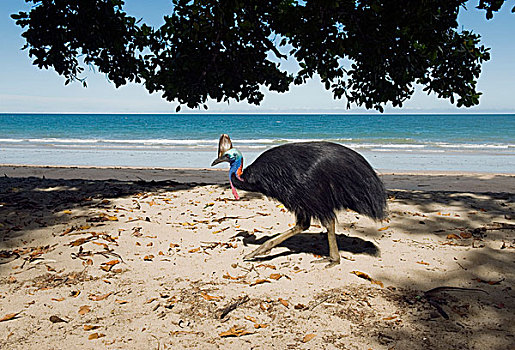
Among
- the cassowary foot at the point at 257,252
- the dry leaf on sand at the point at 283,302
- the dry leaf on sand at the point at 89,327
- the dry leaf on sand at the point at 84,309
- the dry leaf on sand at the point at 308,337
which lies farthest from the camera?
the cassowary foot at the point at 257,252

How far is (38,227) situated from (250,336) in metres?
3.33

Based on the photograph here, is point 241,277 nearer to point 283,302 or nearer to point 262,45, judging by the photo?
point 283,302

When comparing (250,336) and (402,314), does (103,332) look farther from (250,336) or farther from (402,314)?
(402,314)

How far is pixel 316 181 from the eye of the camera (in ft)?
12.2

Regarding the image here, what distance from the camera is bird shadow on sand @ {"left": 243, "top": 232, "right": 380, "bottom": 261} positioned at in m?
4.46

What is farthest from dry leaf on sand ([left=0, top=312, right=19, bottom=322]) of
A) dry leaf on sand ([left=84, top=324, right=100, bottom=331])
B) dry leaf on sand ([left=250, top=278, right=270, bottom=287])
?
dry leaf on sand ([left=250, top=278, right=270, bottom=287])

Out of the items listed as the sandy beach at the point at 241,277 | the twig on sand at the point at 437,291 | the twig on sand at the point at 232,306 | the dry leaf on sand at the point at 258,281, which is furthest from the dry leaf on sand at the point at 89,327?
the twig on sand at the point at 437,291

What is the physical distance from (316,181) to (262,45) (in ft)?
13.7

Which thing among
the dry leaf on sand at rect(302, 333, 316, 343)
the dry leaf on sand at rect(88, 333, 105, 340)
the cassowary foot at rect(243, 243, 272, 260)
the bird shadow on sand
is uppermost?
the cassowary foot at rect(243, 243, 272, 260)

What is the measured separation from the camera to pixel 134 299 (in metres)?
3.49

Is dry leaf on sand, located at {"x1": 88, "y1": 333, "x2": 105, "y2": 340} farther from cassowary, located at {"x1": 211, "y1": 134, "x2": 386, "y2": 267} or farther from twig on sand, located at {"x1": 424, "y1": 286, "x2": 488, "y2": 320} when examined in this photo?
twig on sand, located at {"x1": 424, "y1": 286, "x2": 488, "y2": 320}

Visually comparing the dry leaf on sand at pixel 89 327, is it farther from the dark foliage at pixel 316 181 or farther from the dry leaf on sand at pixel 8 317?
the dark foliage at pixel 316 181

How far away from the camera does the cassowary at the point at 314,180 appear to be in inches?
148

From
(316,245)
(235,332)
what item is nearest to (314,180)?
(316,245)
